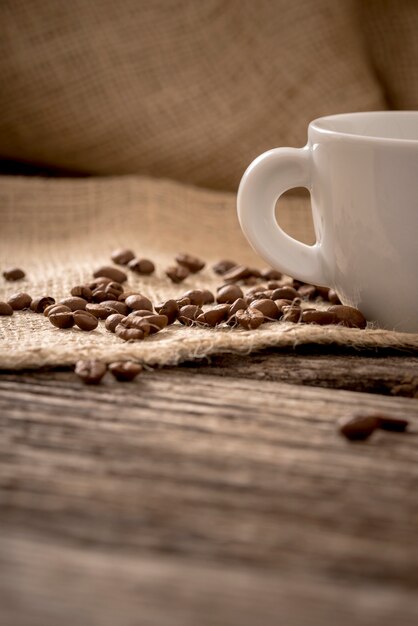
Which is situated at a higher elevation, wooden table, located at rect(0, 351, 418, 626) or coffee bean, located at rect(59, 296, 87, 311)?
wooden table, located at rect(0, 351, 418, 626)

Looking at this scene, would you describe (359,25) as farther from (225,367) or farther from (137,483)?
(137,483)

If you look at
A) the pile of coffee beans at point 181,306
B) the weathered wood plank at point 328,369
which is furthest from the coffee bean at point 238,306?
the weathered wood plank at point 328,369

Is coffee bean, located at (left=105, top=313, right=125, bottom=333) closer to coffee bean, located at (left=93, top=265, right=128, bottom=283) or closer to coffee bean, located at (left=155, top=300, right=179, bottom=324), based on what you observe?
coffee bean, located at (left=155, top=300, right=179, bottom=324)

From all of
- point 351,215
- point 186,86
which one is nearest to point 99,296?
point 351,215

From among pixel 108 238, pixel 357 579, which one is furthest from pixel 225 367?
pixel 108 238

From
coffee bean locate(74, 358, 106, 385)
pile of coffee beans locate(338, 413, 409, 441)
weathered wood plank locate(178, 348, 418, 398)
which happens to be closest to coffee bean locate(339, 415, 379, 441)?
pile of coffee beans locate(338, 413, 409, 441)

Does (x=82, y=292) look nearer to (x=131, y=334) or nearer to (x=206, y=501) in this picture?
(x=131, y=334)

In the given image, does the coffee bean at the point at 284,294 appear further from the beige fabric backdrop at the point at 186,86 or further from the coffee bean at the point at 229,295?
the beige fabric backdrop at the point at 186,86
